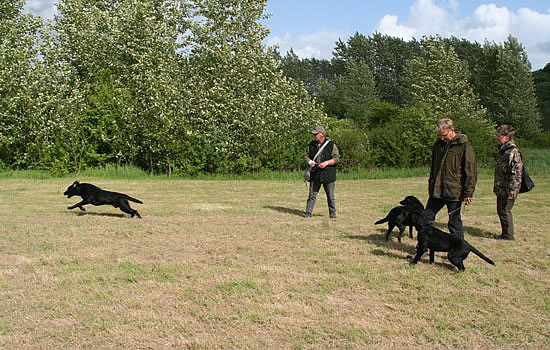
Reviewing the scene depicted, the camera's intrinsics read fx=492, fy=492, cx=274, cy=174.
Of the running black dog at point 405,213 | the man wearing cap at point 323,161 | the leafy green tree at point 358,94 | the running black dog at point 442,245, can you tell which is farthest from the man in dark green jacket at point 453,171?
the leafy green tree at point 358,94

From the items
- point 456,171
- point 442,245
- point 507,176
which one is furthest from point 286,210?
point 442,245

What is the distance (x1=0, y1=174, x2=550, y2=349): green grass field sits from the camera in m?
4.11

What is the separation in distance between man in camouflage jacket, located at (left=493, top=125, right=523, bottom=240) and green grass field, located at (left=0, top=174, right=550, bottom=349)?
1.22 ft

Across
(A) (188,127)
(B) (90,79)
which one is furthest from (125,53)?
(A) (188,127)

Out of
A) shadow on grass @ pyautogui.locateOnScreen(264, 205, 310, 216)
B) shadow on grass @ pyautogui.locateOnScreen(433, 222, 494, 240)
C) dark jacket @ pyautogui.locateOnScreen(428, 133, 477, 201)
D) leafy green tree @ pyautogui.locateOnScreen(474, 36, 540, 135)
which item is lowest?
shadow on grass @ pyautogui.locateOnScreen(433, 222, 494, 240)

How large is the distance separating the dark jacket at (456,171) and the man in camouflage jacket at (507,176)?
1.27 meters

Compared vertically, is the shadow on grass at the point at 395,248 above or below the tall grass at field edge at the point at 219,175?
below

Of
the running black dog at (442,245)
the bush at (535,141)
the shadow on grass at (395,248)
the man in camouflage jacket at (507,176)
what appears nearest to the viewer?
the running black dog at (442,245)

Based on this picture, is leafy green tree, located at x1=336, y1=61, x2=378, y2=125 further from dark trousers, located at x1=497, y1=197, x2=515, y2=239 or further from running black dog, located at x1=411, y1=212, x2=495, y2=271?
running black dog, located at x1=411, y1=212, x2=495, y2=271

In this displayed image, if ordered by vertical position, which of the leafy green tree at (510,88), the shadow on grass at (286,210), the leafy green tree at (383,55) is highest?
Answer: the leafy green tree at (383,55)

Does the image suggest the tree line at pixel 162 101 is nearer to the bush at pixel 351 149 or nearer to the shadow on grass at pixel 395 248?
the bush at pixel 351 149

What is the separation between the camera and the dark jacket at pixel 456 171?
663cm

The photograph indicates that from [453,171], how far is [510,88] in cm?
4282

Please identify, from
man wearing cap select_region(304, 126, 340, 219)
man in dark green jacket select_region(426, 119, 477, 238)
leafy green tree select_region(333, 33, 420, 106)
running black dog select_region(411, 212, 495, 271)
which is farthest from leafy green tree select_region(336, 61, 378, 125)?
running black dog select_region(411, 212, 495, 271)
